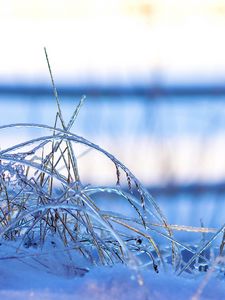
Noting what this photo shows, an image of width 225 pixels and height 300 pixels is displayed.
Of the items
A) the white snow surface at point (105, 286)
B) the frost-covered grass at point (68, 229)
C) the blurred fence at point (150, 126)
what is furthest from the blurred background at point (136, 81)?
the white snow surface at point (105, 286)

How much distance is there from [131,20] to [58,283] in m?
4.02

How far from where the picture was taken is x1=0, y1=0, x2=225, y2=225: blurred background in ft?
11.2

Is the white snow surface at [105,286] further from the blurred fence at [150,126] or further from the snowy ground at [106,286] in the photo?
the blurred fence at [150,126]

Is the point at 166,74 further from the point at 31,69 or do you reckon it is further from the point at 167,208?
the point at 167,208

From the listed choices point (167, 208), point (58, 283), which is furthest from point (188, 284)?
point (167, 208)

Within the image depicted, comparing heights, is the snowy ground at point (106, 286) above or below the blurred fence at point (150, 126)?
below

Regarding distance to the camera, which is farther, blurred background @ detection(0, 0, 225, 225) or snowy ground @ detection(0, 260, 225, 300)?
blurred background @ detection(0, 0, 225, 225)

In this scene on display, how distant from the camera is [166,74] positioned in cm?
424

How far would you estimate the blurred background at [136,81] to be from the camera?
343 centimetres

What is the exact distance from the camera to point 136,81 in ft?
13.7

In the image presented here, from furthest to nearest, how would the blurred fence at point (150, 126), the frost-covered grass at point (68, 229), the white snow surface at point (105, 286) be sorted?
the blurred fence at point (150, 126) < the frost-covered grass at point (68, 229) < the white snow surface at point (105, 286)

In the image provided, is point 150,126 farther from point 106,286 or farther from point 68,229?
point 106,286

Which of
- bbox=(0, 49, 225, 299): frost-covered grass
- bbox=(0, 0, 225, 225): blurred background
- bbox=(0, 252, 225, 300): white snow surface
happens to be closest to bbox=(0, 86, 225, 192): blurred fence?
bbox=(0, 0, 225, 225): blurred background

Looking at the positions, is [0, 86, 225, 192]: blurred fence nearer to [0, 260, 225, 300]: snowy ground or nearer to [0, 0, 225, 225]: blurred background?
[0, 0, 225, 225]: blurred background
